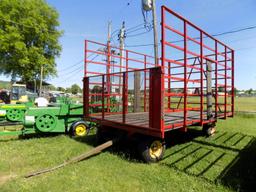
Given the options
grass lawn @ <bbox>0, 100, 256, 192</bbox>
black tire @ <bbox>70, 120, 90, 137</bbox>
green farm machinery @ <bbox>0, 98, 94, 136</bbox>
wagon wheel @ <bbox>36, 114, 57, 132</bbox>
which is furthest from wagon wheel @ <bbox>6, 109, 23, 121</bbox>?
black tire @ <bbox>70, 120, 90, 137</bbox>

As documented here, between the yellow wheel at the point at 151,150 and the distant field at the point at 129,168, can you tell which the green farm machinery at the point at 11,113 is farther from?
the yellow wheel at the point at 151,150

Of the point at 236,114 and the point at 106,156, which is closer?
the point at 106,156

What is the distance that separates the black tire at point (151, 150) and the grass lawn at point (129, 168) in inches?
5.9

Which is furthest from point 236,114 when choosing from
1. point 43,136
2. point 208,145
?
point 43,136

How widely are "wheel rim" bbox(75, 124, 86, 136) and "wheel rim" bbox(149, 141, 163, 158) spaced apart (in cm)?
295

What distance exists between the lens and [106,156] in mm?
4336

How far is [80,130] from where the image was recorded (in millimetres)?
6301

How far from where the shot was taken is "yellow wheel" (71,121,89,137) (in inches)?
241

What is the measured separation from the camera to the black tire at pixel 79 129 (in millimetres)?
6105

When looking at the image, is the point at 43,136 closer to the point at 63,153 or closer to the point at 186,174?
the point at 63,153

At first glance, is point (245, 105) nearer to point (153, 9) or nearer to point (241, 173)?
point (153, 9)

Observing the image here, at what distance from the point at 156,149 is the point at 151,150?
0.54ft

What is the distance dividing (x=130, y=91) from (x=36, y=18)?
21298 mm

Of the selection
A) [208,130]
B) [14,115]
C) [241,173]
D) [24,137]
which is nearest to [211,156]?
[241,173]
